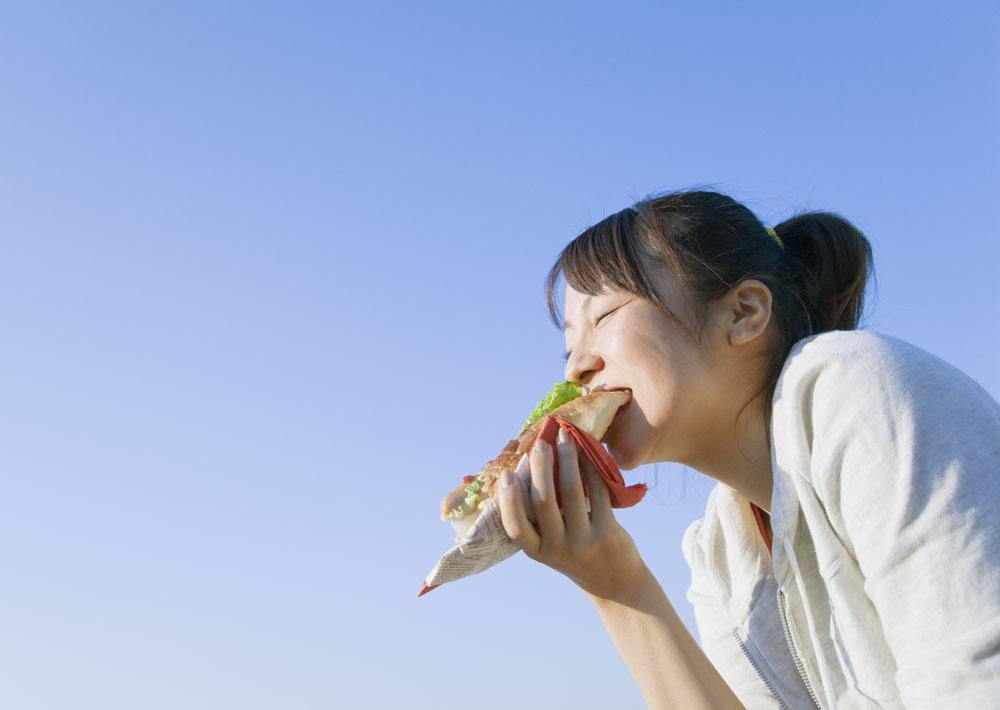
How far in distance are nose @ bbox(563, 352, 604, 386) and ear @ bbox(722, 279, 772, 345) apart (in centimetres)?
59

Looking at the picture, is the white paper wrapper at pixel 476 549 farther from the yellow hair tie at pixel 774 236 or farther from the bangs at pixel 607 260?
the yellow hair tie at pixel 774 236

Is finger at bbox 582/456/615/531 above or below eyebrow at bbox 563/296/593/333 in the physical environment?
below

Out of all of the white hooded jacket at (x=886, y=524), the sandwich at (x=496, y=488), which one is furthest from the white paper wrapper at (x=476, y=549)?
the white hooded jacket at (x=886, y=524)

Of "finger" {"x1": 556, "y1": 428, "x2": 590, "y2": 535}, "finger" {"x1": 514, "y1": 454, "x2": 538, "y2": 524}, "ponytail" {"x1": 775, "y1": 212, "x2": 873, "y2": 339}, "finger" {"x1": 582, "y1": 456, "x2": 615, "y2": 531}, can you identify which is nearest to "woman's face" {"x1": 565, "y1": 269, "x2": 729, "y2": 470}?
"finger" {"x1": 582, "y1": 456, "x2": 615, "y2": 531}

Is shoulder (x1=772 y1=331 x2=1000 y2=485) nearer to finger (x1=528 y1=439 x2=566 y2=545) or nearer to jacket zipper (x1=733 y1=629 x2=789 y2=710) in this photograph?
finger (x1=528 y1=439 x2=566 y2=545)

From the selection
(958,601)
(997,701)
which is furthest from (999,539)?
(997,701)

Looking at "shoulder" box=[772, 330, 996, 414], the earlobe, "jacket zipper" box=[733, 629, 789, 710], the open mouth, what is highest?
the earlobe

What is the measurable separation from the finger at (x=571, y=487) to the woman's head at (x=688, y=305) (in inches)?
13.8

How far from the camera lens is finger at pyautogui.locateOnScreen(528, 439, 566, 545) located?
4.31 m

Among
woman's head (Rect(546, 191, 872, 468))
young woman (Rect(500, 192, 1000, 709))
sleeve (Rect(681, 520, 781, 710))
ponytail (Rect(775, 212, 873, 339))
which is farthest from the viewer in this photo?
sleeve (Rect(681, 520, 781, 710))

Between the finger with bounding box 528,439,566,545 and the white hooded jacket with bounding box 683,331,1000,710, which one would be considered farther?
the finger with bounding box 528,439,566,545

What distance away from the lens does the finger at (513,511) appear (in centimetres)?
429

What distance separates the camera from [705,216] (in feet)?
16.1

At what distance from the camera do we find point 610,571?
4.68 meters
